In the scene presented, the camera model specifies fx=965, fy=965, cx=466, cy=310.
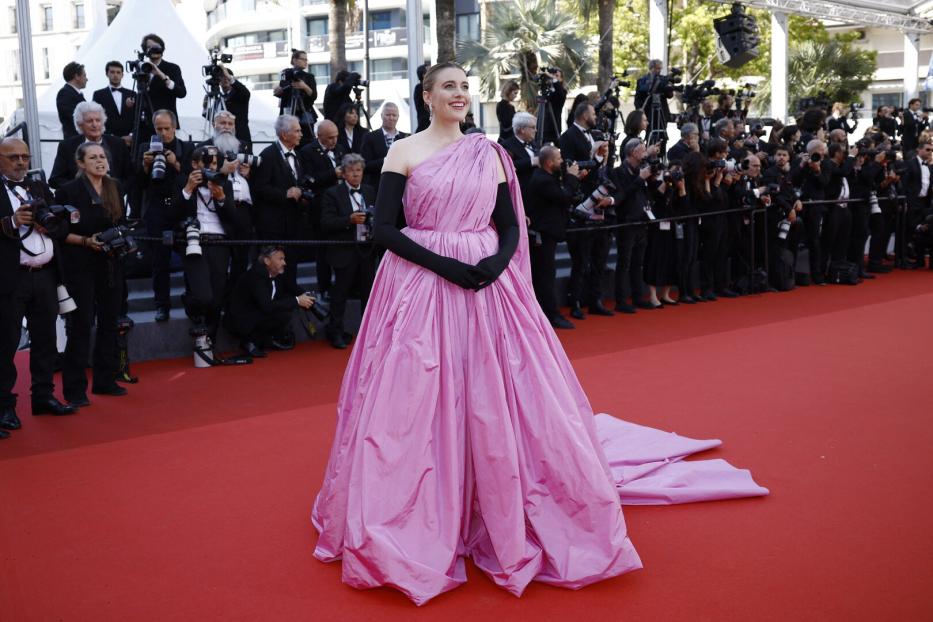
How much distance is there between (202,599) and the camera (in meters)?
2.93

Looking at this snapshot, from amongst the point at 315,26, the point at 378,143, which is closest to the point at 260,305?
the point at 378,143

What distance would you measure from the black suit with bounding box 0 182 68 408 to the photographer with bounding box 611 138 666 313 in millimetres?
4934

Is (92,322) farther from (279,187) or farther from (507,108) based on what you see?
(507,108)

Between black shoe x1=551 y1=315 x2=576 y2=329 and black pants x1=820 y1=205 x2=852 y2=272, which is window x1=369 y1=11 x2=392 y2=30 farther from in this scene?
black shoe x1=551 y1=315 x2=576 y2=329

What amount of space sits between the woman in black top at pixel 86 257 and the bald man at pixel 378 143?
2835 mm

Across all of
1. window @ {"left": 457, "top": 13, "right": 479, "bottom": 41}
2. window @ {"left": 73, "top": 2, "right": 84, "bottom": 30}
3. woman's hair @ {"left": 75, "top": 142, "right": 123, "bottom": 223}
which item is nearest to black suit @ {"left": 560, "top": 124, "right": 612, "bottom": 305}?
woman's hair @ {"left": 75, "top": 142, "right": 123, "bottom": 223}

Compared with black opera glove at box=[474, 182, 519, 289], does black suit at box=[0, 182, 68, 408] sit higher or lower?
lower

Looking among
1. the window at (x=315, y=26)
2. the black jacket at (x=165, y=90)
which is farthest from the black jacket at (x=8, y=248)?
the window at (x=315, y=26)

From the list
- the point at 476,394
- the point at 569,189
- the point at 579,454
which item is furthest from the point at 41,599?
the point at 569,189

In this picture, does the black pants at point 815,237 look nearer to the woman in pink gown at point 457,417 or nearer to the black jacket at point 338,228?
the black jacket at point 338,228

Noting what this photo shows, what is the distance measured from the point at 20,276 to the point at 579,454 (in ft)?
11.3

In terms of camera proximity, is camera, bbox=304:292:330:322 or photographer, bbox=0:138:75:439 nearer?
photographer, bbox=0:138:75:439

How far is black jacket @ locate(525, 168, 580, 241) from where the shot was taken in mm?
7914

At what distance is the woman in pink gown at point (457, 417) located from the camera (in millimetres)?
2988
